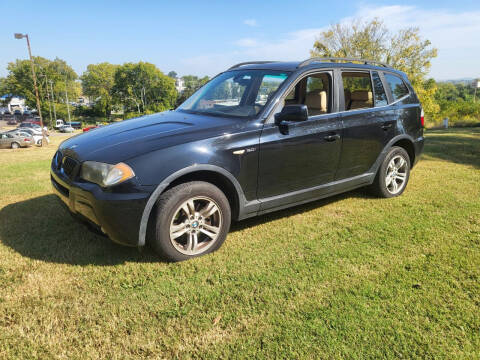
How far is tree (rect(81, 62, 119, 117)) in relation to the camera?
7594 centimetres

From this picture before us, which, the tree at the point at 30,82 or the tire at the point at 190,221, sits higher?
the tree at the point at 30,82

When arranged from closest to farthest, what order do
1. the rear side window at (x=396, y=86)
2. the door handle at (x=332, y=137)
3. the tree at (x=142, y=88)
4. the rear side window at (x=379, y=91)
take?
the door handle at (x=332, y=137), the rear side window at (x=379, y=91), the rear side window at (x=396, y=86), the tree at (x=142, y=88)

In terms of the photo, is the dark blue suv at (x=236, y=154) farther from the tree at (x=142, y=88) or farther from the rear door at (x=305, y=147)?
the tree at (x=142, y=88)

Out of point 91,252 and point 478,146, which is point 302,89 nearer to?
point 91,252

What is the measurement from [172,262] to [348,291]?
5.03 feet

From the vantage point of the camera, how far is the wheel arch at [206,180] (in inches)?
110

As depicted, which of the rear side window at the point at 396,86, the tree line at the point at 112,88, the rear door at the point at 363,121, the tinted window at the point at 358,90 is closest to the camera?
the rear door at the point at 363,121

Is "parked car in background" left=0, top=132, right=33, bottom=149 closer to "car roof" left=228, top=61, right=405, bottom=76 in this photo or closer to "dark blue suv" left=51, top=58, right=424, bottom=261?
"dark blue suv" left=51, top=58, right=424, bottom=261

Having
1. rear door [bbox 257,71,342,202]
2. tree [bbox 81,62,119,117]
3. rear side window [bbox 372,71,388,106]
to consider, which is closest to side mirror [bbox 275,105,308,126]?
rear door [bbox 257,71,342,202]

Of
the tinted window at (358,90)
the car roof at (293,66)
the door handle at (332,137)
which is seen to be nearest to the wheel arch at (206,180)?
the door handle at (332,137)

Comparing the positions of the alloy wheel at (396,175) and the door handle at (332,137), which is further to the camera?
the alloy wheel at (396,175)

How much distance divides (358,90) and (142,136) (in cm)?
296

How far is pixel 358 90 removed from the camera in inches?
175

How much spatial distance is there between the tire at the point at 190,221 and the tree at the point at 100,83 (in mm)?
81877
